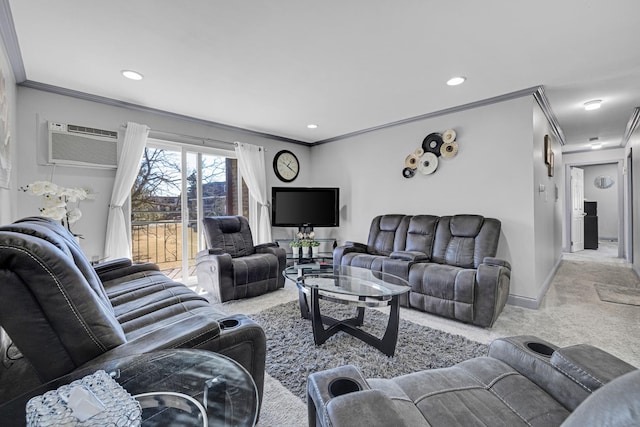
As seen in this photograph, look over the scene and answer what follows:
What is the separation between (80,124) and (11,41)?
113cm

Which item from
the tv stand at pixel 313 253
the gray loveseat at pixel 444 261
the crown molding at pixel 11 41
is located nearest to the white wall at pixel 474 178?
the gray loveseat at pixel 444 261

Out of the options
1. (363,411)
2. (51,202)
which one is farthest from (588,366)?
(51,202)

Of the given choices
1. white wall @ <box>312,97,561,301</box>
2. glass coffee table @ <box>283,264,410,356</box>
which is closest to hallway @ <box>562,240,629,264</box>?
white wall @ <box>312,97,561,301</box>

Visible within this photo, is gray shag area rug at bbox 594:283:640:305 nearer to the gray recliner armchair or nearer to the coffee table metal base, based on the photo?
the coffee table metal base

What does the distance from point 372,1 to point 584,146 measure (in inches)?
262

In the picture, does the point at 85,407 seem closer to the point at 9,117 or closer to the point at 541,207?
the point at 9,117

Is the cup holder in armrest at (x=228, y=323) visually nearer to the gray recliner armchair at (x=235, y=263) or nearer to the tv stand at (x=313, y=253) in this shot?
the gray recliner armchair at (x=235, y=263)

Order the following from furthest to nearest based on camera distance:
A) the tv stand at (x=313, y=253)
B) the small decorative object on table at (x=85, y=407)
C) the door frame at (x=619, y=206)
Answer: the door frame at (x=619, y=206) < the tv stand at (x=313, y=253) < the small decorative object on table at (x=85, y=407)

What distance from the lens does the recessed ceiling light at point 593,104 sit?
3.39m

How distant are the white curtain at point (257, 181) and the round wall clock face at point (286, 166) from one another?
0.34 m

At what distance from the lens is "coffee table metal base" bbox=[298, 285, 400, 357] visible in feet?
6.75

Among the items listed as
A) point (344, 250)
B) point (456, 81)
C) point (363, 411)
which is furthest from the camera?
point (344, 250)

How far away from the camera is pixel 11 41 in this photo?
2.09 metres

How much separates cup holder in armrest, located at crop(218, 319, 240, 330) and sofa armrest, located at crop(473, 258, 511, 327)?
7.20 feet
